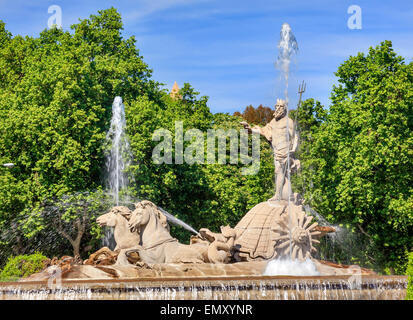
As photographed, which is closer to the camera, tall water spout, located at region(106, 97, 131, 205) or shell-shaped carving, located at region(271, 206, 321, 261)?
shell-shaped carving, located at region(271, 206, 321, 261)

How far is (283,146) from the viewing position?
731 inches

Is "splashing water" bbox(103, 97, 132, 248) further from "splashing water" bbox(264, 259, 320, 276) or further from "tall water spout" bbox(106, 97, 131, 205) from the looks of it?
"splashing water" bbox(264, 259, 320, 276)

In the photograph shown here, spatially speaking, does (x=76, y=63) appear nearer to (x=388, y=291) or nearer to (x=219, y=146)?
(x=219, y=146)

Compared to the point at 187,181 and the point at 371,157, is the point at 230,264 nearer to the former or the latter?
the point at 371,157

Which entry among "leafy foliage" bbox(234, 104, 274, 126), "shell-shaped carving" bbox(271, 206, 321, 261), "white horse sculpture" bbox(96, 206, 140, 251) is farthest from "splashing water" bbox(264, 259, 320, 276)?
"leafy foliage" bbox(234, 104, 274, 126)

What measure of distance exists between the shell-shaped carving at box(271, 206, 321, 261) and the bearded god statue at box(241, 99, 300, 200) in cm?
183

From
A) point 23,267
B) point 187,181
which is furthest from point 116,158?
point 23,267

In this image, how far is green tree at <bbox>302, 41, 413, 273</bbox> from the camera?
29.5m

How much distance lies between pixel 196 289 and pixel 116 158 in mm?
17367

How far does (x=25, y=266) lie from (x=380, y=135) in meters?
16.2

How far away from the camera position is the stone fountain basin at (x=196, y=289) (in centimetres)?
1333

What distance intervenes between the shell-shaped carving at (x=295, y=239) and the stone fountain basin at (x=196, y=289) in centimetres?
218

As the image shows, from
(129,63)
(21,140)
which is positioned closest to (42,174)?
(21,140)

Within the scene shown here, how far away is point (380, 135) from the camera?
29.8 m
